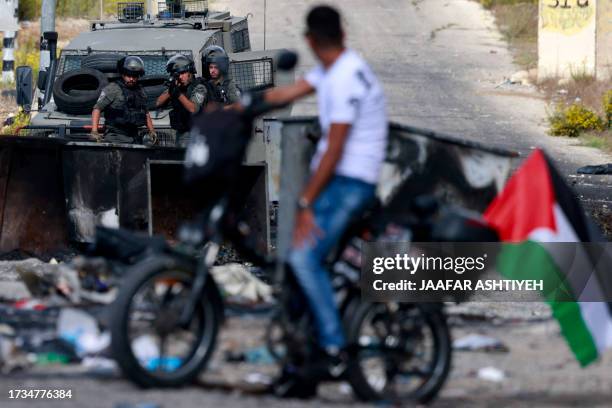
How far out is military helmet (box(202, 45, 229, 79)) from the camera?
45.0 feet

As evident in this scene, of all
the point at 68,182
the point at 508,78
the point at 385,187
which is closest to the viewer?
the point at 385,187

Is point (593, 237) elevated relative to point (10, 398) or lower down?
elevated

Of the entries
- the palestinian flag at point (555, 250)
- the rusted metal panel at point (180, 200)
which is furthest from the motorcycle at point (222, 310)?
the rusted metal panel at point (180, 200)

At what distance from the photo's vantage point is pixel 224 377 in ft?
21.0

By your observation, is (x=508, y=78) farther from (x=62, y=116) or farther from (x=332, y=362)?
(x=332, y=362)

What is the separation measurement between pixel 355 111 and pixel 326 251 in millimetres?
643

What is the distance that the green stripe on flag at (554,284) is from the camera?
6836 millimetres

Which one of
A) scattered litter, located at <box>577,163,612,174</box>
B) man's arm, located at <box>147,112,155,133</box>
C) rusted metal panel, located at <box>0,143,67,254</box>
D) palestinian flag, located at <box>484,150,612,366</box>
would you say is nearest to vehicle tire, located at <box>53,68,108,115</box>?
man's arm, located at <box>147,112,155,133</box>

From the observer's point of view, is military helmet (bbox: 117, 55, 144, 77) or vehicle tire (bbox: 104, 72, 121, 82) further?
vehicle tire (bbox: 104, 72, 121, 82)

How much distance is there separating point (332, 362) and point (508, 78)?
21540 millimetres

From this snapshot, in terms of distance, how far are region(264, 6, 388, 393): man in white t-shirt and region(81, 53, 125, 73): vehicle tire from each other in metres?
8.69

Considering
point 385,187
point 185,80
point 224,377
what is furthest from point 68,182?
point 224,377

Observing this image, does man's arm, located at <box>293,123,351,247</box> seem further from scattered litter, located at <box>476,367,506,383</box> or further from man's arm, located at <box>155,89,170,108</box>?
man's arm, located at <box>155,89,170,108</box>

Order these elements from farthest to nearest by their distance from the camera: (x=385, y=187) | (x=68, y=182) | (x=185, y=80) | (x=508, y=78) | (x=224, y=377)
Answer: (x=508, y=78)
(x=185, y=80)
(x=68, y=182)
(x=385, y=187)
(x=224, y=377)
